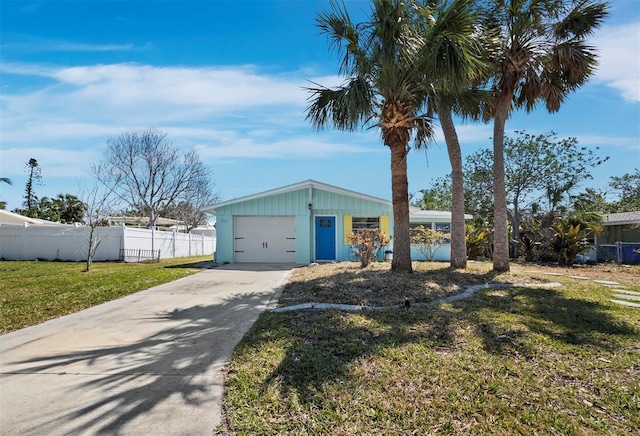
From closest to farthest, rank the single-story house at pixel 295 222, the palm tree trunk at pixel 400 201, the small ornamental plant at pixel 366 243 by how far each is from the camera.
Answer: the palm tree trunk at pixel 400 201 → the small ornamental plant at pixel 366 243 → the single-story house at pixel 295 222

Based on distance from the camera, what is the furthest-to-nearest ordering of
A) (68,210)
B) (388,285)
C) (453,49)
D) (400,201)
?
(68,210) < (400,201) < (388,285) < (453,49)

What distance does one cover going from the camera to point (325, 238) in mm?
15680

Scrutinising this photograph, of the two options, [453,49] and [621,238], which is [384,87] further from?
[621,238]

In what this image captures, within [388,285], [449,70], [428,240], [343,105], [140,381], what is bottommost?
[140,381]

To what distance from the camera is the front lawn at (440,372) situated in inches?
106

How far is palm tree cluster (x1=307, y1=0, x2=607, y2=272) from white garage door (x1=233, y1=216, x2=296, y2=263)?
7322mm

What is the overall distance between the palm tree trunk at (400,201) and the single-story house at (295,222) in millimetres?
6357

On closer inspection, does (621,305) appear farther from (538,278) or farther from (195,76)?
(195,76)

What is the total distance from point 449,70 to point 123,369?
7.52 meters

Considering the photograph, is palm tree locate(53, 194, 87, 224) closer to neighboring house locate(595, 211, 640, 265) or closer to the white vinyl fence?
the white vinyl fence

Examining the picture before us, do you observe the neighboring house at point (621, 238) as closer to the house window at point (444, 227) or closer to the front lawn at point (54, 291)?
the house window at point (444, 227)

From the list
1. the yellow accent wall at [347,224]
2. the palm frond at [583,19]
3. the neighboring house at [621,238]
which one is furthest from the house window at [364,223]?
the neighboring house at [621,238]

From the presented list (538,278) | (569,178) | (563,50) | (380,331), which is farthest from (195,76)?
(569,178)

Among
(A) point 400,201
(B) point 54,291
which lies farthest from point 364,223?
(B) point 54,291
